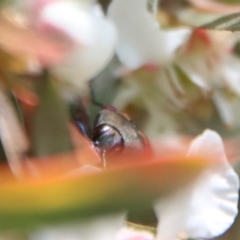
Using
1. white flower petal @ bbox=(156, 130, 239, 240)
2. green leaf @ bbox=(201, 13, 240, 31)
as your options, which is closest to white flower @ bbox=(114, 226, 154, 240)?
white flower petal @ bbox=(156, 130, 239, 240)

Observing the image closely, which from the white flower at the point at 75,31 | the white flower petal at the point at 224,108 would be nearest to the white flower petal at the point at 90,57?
the white flower at the point at 75,31

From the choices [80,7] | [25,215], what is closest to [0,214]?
[25,215]

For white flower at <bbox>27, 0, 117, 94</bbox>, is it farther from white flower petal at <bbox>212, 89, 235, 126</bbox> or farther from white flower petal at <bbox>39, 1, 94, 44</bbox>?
white flower petal at <bbox>212, 89, 235, 126</bbox>

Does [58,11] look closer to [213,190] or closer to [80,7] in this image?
[80,7]

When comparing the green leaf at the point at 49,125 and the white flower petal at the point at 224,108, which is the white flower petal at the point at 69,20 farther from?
the white flower petal at the point at 224,108

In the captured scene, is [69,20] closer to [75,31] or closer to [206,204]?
[75,31]

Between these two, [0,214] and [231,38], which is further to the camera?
[231,38]
